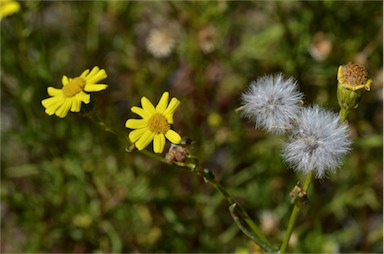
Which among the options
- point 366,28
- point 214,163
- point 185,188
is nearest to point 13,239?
point 185,188

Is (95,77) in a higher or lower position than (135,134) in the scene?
higher

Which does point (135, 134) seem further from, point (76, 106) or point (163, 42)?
point (163, 42)

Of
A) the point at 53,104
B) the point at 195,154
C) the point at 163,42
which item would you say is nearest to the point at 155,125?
the point at 53,104

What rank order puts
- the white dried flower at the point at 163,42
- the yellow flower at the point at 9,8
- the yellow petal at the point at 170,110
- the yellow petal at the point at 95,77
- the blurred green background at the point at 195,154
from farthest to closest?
1. the white dried flower at the point at 163,42
2. the blurred green background at the point at 195,154
3. the yellow flower at the point at 9,8
4. the yellow petal at the point at 95,77
5. the yellow petal at the point at 170,110

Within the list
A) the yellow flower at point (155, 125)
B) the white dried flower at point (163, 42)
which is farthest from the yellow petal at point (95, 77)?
the white dried flower at point (163, 42)

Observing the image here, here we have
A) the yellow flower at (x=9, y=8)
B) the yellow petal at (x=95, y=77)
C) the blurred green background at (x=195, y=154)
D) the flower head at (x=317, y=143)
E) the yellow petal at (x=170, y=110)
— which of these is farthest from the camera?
the blurred green background at (x=195, y=154)

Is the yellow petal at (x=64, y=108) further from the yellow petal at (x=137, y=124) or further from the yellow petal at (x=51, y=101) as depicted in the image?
the yellow petal at (x=137, y=124)

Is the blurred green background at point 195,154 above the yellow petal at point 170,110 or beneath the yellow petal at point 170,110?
above
